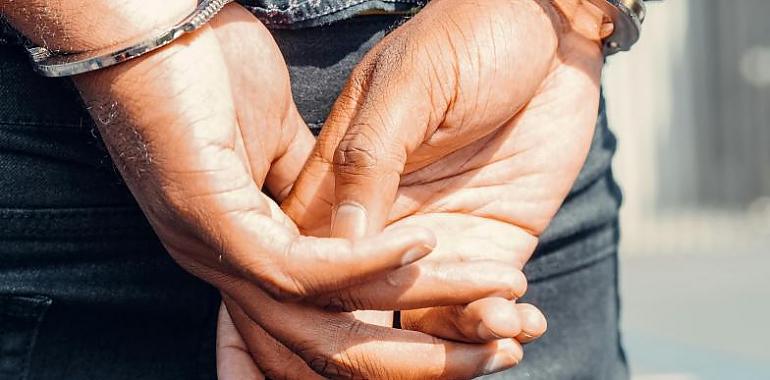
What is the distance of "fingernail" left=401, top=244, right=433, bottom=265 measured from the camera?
75cm

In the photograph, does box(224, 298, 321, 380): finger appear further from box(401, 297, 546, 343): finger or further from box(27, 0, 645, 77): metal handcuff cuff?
box(27, 0, 645, 77): metal handcuff cuff

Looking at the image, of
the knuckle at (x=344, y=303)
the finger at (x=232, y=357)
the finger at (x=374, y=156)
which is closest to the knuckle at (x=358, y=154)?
the finger at (x=374, y=156)

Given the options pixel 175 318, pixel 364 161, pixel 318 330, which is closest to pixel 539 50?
pixel 364 161

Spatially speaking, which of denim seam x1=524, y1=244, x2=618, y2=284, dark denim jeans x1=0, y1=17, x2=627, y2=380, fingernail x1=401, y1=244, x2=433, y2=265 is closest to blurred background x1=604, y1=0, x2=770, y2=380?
denim seam x1=524, y1=244, x2=618, y2=284

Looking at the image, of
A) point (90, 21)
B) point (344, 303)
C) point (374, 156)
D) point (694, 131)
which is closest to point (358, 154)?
point (374, 156)

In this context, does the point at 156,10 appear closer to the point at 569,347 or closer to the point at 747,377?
the point at 569,347

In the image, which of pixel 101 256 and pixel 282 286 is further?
pixel 101 256

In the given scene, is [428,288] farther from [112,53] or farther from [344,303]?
[112,53]

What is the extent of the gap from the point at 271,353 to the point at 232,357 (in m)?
0.04

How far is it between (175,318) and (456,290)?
13.7 inches

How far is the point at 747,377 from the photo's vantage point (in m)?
1.96

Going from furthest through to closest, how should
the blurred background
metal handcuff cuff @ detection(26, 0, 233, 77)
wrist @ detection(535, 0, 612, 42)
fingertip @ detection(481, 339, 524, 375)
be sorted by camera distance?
the blurred background → wrist @ detection(535, 0, 612, 42) → fingertip @ detection(481, 339, 524, 375) → metal handcuff cuff @ detection(26, 0, 233, 77)

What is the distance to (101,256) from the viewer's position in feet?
3.08

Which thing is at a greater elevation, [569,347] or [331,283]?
[331,283]
